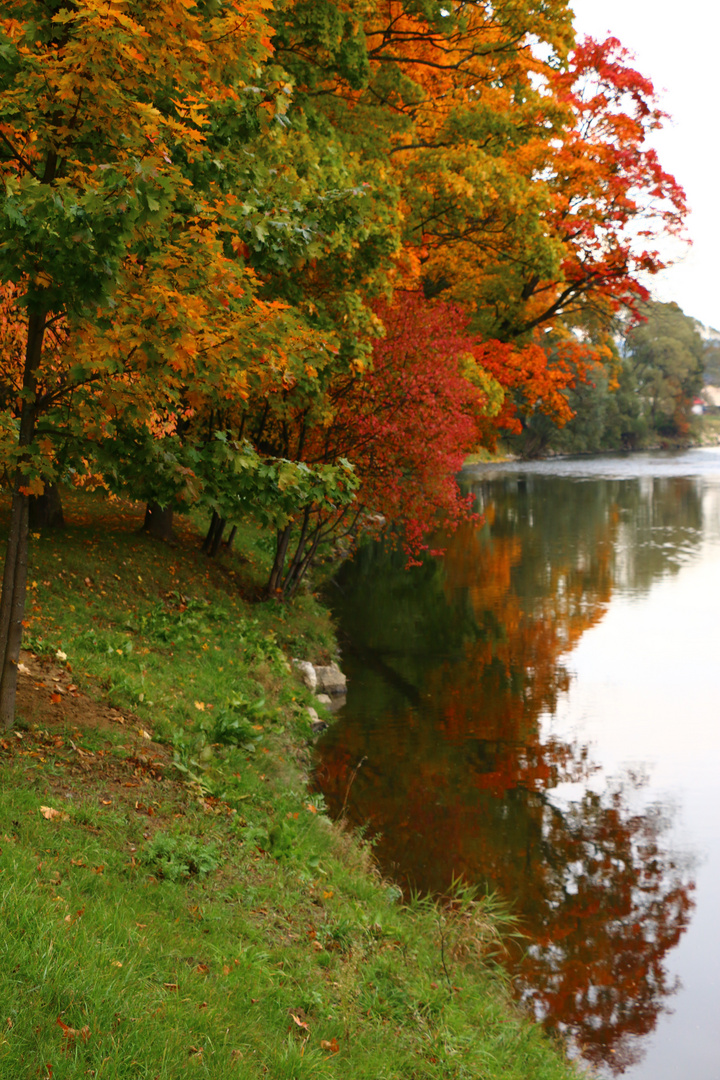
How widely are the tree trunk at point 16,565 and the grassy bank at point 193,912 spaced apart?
342 mm

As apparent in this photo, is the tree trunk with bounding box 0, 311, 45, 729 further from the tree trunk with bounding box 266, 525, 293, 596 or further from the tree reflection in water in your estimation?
the tree trunk with bounding box 266, 525, 293, 596

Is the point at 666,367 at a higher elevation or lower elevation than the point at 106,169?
higher

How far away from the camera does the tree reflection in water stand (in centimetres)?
683

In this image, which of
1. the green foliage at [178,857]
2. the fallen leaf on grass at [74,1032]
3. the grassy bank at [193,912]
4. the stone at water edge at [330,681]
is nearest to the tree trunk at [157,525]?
the stone at water edge at [330,681]

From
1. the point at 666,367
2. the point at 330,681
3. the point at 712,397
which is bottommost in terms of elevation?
the point at 330,681

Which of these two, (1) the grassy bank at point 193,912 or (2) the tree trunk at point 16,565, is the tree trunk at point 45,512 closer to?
(1) the grassy bank at point 193,912

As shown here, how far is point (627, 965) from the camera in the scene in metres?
6.95

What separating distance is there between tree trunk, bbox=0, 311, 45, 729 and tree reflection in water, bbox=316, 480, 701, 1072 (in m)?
3.75

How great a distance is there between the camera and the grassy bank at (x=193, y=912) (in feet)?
12.1

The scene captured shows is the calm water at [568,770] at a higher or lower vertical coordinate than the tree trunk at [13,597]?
lower

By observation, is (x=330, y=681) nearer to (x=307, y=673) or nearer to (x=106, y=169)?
(x=307, y=673)

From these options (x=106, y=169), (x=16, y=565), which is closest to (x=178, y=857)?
(x=16, y=565)

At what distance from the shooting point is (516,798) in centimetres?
966

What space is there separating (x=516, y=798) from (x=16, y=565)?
5972mm
